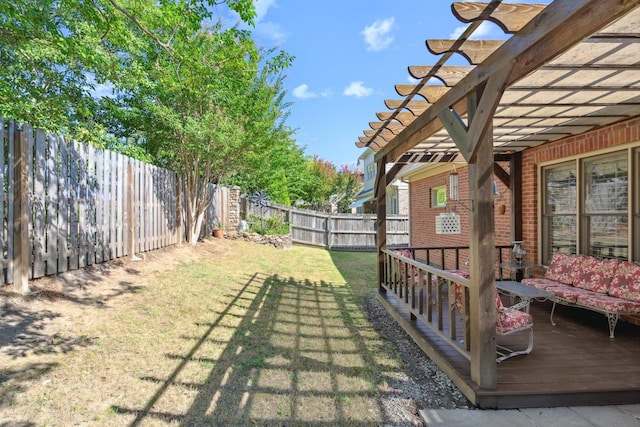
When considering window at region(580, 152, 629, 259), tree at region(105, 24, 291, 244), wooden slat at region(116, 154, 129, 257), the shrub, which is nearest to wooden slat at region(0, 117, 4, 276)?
wooden slat at region(116, 154, 129, 257)

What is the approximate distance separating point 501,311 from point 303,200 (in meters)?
20.5

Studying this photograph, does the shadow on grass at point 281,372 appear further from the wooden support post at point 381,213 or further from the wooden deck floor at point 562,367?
the wooden support post at point 381,213

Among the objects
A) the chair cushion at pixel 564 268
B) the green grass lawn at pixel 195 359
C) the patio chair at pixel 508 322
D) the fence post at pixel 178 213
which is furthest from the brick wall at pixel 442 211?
the fence post at pixel 178 213

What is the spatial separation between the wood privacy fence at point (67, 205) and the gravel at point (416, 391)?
4.43m

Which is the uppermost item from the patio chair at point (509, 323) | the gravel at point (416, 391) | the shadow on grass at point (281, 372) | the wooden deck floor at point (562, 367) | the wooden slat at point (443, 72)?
the wooden slat at point (443, 72)

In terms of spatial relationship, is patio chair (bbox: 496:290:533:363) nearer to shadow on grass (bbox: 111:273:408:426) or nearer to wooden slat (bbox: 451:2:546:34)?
shadow on grass (bbox: 111:273:408:426)

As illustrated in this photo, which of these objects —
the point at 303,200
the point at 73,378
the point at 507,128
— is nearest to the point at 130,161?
the point at 73,378

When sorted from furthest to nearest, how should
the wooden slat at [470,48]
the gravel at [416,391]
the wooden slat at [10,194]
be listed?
the wooden slat at [10,194] < the gravel at [416,391] < the wooden slat at [470,48]

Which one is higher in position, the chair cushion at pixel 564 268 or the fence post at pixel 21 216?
the fence post at pixel 21 216

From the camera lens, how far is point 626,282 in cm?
405

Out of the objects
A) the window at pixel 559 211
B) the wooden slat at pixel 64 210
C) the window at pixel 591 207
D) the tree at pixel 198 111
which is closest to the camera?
the window at pixel 591 207

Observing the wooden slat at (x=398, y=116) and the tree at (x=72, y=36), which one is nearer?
the wooden slat at (x=398, y=116)

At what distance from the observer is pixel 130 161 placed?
6.93 m

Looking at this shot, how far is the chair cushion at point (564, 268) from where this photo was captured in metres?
4.80
